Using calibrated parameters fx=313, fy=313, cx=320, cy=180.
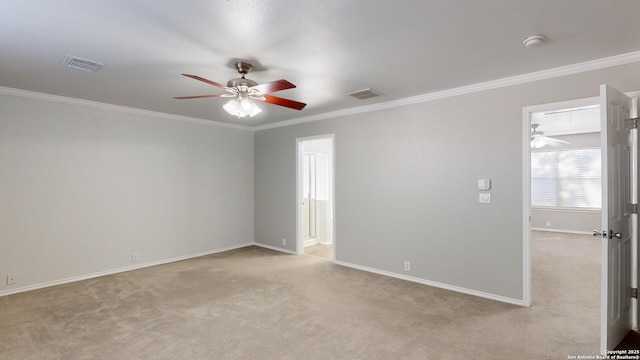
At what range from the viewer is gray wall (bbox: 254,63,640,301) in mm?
3402

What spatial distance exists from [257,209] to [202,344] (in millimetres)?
3925

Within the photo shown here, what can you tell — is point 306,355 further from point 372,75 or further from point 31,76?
point 31,76

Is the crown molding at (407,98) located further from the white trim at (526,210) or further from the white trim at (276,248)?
the white trim at (276,248)

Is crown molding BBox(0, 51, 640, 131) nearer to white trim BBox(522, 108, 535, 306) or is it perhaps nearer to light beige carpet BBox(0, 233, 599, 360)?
white trim BBox(522, 108, 535, 306)

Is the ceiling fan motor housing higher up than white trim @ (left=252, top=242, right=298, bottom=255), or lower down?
higher up

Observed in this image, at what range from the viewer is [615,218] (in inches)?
95.9

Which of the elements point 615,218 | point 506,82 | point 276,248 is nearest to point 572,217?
point 506,82

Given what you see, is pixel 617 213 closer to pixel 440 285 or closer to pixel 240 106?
pixel 440 285

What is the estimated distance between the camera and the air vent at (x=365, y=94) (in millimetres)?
3842

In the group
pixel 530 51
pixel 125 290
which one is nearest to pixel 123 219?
pixel 125 290

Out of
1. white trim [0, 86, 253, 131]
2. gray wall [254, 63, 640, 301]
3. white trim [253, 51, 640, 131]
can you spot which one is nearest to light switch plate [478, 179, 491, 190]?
gray wall [254, 63, 640, 301]

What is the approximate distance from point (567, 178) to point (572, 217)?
0.98 m

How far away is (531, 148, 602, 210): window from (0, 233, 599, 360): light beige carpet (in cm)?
399

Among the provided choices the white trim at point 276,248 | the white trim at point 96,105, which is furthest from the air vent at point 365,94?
the white trim at point 276,248
